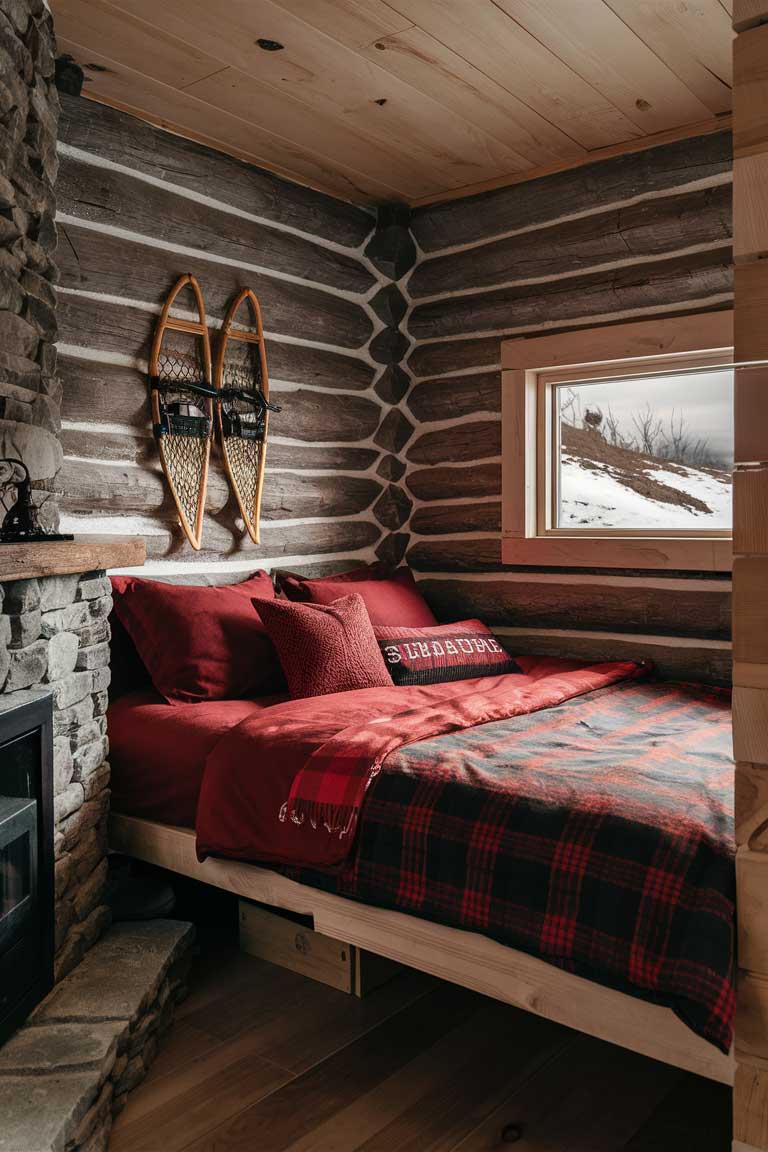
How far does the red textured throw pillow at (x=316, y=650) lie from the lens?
3.06 m

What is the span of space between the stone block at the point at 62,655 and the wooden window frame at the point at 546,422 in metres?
2.05

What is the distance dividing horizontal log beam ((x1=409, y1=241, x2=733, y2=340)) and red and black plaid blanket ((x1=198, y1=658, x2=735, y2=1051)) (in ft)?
5.15

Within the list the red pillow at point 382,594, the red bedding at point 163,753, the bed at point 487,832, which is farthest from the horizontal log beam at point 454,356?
the red bedding at point 163,753

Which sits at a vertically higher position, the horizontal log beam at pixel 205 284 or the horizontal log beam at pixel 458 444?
the horizontal log beam at pixel 205 284

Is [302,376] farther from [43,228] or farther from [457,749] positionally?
[457,749]

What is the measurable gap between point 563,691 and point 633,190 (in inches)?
75.1

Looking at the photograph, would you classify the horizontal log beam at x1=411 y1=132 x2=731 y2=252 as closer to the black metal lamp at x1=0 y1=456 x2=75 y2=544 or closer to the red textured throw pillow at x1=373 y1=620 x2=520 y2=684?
the red textured throw pillow at x1=373 y1=620 x2=520 y2=684

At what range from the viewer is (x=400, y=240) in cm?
419

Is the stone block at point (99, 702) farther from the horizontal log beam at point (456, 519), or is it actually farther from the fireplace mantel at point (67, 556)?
the horizontal log beam at point (456, 519)

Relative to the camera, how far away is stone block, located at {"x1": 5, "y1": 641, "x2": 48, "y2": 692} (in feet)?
6.91

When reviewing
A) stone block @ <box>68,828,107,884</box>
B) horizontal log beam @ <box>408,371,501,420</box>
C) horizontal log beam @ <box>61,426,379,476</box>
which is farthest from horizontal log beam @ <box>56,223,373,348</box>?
stone block @ <box>68,828,107,884</box>

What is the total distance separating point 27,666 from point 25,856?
42 cm

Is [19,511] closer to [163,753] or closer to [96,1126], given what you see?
[163,753]

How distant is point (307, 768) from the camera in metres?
2.38
